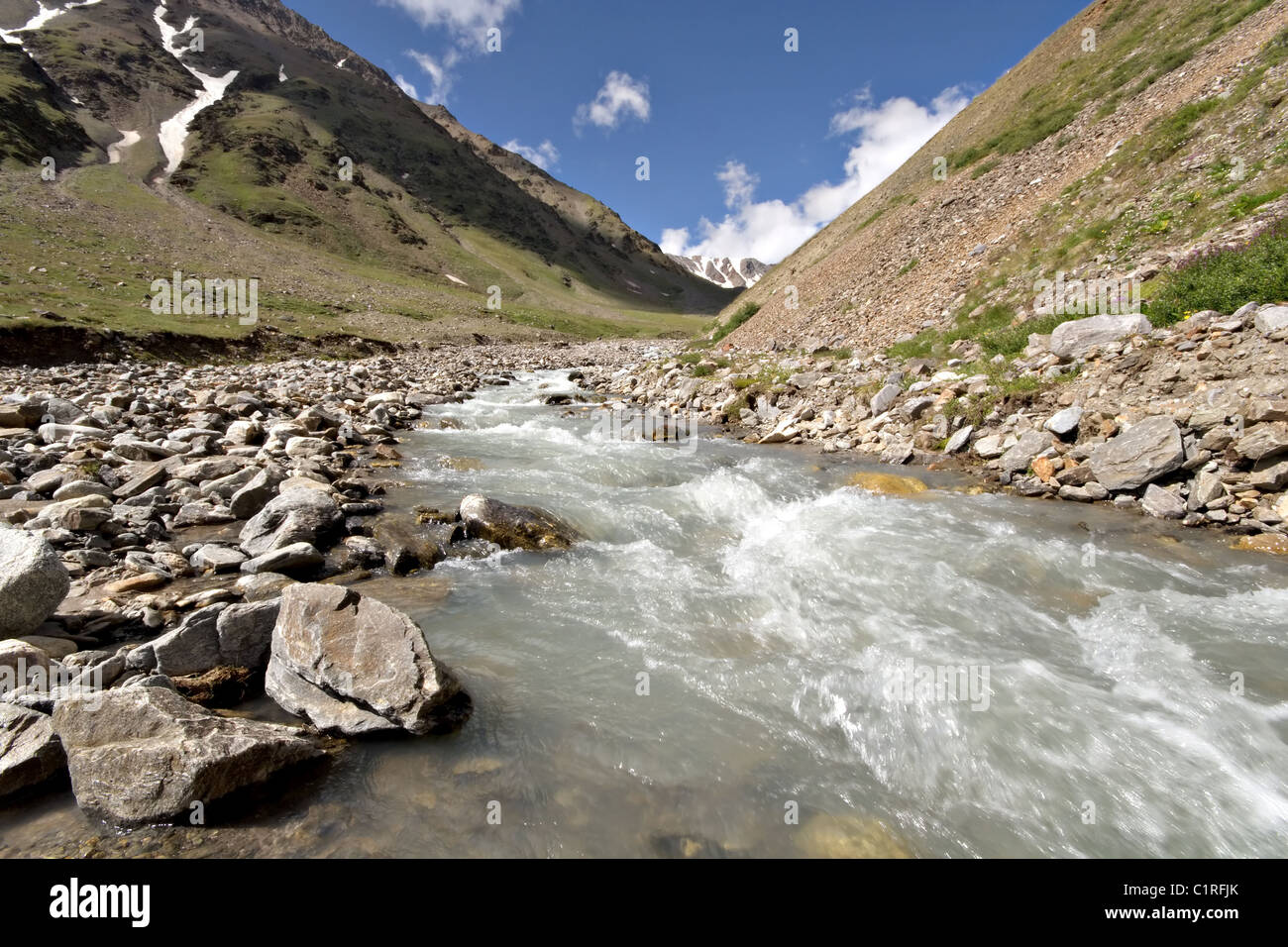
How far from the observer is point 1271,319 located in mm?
9148

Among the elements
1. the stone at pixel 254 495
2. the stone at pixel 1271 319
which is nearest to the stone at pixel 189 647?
the stone at pixel 254 495

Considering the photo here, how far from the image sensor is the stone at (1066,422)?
34.2ft

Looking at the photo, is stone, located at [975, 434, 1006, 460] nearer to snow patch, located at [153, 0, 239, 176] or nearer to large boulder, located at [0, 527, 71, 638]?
large boulder, located at [0, 527, 71, 638]

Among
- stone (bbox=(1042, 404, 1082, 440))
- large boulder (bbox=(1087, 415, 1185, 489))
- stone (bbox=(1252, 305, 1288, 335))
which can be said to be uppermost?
stone (bbox=(1252, 305, 1288, 335))

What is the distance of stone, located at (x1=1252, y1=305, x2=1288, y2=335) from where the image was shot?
9.00 meters

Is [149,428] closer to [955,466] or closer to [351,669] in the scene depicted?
[351,669]

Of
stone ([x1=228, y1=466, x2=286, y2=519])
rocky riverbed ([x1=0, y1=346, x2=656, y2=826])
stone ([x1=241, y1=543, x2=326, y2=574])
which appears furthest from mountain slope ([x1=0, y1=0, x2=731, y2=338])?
stone ([x1=241, y1=543, x2=326, y2=574])

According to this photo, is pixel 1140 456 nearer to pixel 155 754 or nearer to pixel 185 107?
pixel 155 754

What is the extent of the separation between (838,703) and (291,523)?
7572 mm

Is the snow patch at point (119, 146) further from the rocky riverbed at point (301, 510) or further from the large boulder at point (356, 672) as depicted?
the large boulder at point (356, 672)

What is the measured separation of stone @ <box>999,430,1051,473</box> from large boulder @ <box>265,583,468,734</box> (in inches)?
432

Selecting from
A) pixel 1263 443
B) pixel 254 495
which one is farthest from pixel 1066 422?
pixel 254 495
